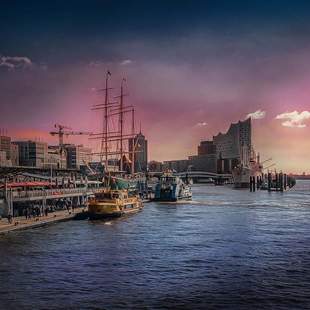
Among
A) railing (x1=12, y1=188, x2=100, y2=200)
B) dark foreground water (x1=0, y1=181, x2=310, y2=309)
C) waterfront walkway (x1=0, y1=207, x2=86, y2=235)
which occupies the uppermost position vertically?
railing (x1=12, y1=188, x2=100, y2=200)

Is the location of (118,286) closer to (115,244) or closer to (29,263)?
(29,263)

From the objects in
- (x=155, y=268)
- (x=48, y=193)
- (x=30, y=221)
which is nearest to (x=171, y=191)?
(x=48, y=193)

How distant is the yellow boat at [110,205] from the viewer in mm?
97625

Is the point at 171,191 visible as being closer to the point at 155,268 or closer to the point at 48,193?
the point at 48,193

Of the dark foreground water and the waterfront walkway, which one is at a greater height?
the waterfront walkway

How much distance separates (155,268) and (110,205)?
168 feet

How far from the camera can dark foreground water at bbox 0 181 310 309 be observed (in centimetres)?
3909

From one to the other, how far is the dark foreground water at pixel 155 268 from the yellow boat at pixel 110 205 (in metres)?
13.6

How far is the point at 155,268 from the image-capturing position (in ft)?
165

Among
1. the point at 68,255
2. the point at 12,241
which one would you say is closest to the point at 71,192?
the point at 12,241

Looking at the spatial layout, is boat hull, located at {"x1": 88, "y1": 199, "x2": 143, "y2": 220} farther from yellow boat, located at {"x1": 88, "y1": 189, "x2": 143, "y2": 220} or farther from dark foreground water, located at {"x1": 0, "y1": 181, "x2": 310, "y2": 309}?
dark foreground water, located at {"x1": 0, "y1": 181, "x2": 310, "y2": 309}

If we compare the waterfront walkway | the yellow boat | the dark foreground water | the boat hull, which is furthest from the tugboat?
the dark foreground water

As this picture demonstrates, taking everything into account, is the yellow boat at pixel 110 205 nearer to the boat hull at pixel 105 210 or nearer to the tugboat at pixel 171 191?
the boat hull at pixel 105 210

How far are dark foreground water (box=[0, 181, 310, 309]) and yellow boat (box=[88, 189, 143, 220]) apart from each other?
13550mm
